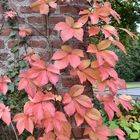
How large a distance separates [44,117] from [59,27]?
1.53 feet

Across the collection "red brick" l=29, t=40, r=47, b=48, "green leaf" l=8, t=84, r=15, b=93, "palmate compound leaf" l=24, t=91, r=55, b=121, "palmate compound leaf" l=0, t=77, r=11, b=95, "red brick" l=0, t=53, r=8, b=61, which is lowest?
"green leaf" l=8, t=84, r=15, b=93

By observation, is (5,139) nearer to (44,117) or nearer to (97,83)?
(44,117)

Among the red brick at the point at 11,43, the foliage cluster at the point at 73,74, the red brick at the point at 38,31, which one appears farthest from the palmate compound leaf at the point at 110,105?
the red brick at the point at 11,43

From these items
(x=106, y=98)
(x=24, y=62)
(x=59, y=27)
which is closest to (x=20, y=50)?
(x=24, y=62)

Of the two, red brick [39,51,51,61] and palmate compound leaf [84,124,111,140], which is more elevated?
red brick [39,51,51,61]

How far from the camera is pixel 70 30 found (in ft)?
5.76

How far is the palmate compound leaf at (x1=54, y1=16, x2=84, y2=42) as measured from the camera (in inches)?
68.1

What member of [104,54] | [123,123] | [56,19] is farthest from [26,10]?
[123,123]

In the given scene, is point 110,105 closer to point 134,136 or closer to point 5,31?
point 5,31

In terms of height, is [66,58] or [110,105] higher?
[66,58]

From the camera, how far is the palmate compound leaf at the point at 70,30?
5.67 feet

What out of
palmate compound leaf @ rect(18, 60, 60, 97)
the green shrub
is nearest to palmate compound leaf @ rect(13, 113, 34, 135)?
palmate compound leaf @ rect(18, 60, 60, 97)

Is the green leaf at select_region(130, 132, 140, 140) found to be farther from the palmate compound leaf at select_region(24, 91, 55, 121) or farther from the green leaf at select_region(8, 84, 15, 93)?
the palmate compound leaf at select_region(24, 91, 55, 121)

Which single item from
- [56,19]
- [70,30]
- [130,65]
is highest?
[70,30]
